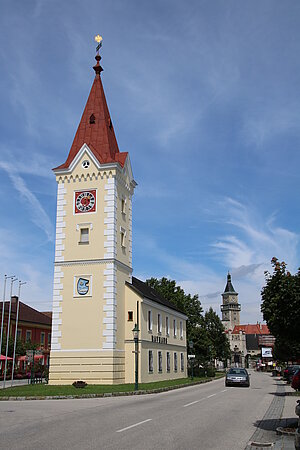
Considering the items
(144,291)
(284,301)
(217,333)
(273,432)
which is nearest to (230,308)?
(217,333)

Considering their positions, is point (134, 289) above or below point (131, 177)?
below

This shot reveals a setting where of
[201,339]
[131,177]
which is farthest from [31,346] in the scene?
[131,177]

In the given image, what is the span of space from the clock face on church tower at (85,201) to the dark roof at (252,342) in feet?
494

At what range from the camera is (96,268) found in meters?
33.8

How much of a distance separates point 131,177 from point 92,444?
98.4ft

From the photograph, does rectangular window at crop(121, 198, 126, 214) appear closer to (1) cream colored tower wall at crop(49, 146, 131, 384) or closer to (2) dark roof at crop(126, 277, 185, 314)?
(1) cream colored tower wall at crop(49, 146, 131, 384)

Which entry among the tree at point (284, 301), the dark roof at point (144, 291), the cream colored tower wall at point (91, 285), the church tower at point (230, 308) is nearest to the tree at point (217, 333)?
the dark roof at point (144, 291)

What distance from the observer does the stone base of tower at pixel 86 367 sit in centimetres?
3180

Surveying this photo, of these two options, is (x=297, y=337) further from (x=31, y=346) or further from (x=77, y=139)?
(x=31, y=346)

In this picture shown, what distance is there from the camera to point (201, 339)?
64188 mm

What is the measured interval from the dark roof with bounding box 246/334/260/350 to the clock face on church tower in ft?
494

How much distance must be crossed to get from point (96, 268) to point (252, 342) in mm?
151981

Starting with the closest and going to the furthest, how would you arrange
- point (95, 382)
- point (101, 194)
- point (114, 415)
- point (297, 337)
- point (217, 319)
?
point (114, 415)
point (297, 337)
point (95, 382)
point (101, 194)
point (217, 319)

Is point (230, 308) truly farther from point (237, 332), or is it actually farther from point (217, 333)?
point (217, 333)
